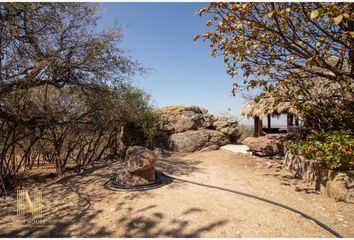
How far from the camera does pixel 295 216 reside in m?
3.60

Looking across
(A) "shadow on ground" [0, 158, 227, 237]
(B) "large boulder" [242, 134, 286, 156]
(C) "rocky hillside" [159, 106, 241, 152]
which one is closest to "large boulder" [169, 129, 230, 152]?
(C) "rocky hillside" [159, 106, 241, 152]

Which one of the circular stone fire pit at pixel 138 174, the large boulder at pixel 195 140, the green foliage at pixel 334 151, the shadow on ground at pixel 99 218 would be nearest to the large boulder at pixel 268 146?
the large boulder at pixel 195 140

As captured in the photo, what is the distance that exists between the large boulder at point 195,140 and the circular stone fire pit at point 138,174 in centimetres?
437

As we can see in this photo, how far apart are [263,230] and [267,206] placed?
846 millimetres

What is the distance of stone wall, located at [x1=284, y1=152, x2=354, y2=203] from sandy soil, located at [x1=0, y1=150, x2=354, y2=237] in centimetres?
18

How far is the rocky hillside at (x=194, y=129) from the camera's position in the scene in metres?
9.62

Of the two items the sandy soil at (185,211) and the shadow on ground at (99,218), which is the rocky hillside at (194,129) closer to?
the sandy soil at (185,211)

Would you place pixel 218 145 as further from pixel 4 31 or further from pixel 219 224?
pixel 4 31

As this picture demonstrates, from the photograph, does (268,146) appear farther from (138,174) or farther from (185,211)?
(185,211)

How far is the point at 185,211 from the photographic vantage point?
3.69 meters

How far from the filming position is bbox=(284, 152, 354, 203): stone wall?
416cm

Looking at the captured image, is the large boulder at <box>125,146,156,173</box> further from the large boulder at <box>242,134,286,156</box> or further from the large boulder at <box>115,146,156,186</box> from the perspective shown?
the large boulder at <box>242,134,286,156</box>

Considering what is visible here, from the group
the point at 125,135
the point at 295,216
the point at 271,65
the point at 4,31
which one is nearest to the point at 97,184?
the point at 4,31

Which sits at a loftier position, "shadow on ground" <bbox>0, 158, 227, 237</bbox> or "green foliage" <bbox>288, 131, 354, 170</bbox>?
"green foliage" <bbox>288, 131, 354, 170</bbox>
